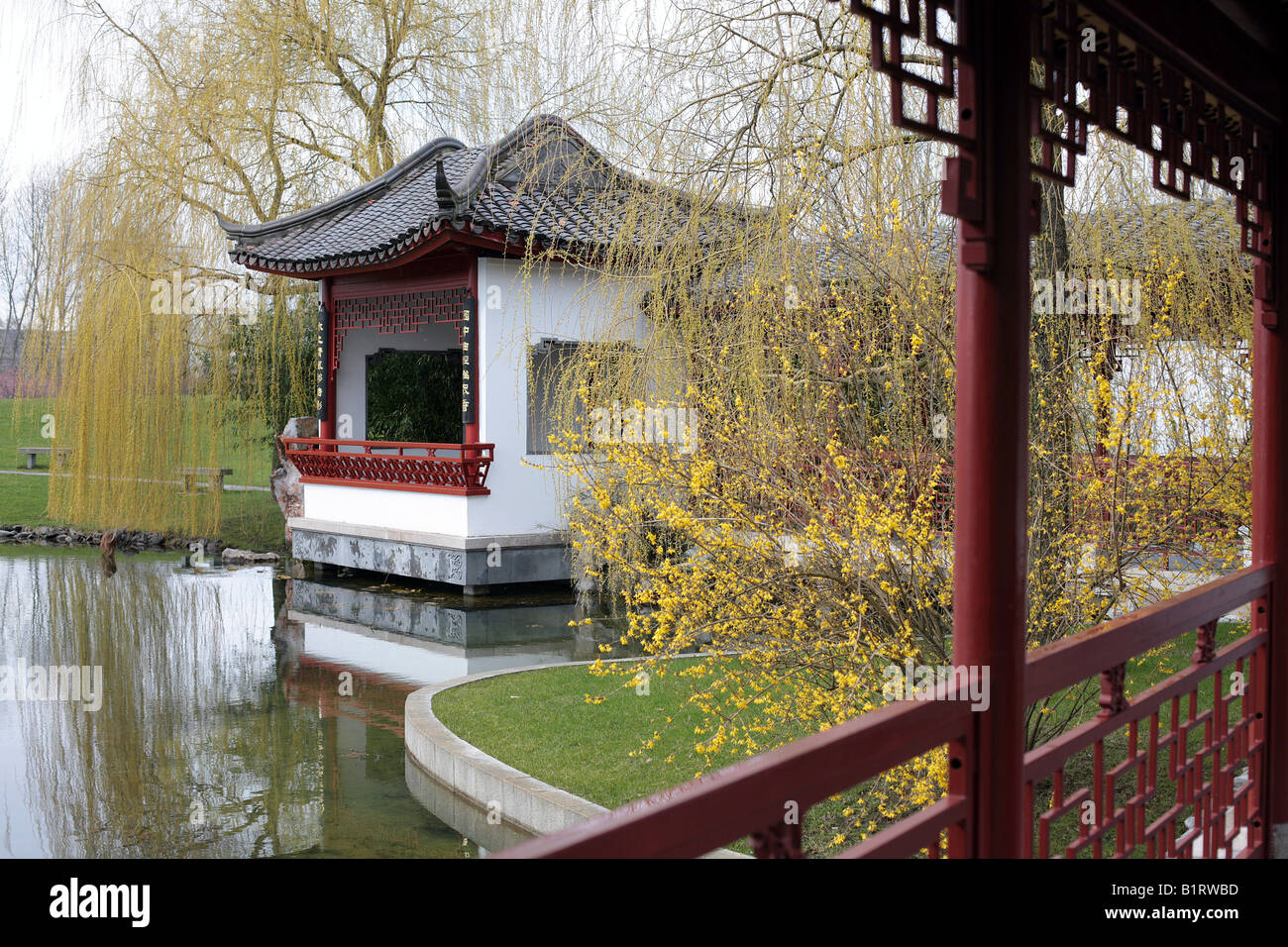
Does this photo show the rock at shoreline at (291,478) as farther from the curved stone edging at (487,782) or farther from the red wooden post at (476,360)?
the curved stone edging at (487,782)

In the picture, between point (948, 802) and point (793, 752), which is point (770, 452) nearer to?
point (948, 802)

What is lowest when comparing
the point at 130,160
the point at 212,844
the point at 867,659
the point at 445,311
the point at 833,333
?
the point at 212,844

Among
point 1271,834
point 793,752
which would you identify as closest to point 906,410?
point 1271,834

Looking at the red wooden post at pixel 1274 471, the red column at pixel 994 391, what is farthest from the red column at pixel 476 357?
the red column at pixel 994 391

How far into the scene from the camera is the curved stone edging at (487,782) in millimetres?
4172

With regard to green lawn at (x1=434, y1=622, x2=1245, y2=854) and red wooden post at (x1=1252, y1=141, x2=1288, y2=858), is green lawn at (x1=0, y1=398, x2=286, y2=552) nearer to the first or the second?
green lawn at (x1=434, y1=622, x2=1245, y2=854)

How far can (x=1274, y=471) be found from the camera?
3.20 m

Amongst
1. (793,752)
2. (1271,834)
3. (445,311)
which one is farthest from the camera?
(445,311)

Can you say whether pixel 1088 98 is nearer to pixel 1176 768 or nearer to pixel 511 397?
pixel 1176 768

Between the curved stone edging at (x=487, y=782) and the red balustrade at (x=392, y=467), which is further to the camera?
the red balustrade at (x=392, y=467)

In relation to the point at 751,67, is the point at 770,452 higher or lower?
lower

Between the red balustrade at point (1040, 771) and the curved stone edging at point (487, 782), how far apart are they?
1.43 metres

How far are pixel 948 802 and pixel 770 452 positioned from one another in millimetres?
2384

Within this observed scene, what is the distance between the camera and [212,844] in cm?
406
